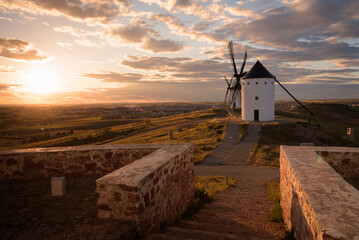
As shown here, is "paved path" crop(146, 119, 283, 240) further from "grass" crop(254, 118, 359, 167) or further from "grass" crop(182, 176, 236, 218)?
"grass" crop(254, 118, 359, 167)

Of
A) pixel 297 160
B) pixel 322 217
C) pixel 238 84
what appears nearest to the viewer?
pixel 322 217

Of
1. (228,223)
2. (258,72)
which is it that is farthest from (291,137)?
(228,223)

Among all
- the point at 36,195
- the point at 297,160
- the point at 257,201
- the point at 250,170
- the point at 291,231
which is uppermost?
the point at 297,160

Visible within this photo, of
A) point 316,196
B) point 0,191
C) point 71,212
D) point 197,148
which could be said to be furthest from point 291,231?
point 197,148

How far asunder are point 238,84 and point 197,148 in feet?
90.7

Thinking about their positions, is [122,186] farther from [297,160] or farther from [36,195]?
[297,160]

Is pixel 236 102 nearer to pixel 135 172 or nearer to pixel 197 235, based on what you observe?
pixel 197 235

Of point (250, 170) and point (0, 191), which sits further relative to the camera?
point (250, 170)

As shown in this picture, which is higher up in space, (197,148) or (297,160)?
(297,160)

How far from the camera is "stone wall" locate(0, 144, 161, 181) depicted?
6.27 metres

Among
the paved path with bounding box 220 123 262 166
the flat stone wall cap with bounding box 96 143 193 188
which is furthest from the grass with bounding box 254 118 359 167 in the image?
the flat stone wall cap with bounding box 96 143 193 188

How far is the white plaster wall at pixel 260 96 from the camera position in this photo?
92.4 ft

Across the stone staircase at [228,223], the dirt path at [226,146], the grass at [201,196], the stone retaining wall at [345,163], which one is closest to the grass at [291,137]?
the dirt path at [226,146]

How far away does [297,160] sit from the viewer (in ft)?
16.7
